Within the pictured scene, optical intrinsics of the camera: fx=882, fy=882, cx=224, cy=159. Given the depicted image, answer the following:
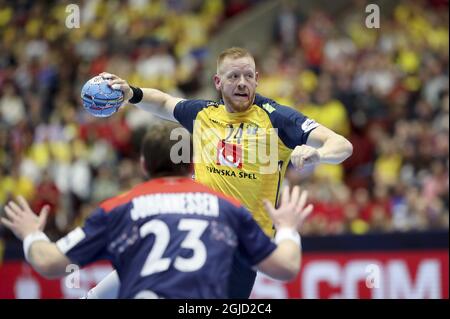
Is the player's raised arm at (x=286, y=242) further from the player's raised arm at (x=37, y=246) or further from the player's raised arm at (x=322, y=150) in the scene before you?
the player's raised arm at (x=37, y=246)

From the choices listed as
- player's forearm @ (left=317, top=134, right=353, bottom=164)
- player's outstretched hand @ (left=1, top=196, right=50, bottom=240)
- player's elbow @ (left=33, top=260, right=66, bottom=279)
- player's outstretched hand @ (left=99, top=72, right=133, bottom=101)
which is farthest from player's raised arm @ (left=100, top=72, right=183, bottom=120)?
player's elbow @ (left=33, top=260, right=66, bottom=279)

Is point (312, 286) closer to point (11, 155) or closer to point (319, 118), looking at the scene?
point (319, 118)

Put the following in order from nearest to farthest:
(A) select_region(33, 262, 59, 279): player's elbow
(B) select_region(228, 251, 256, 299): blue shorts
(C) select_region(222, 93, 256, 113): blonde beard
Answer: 1. (A) select_region(33, 262, 59, 279): player's elbow
2. (B) select_region(228, 251, 256, 299): blue shorts
3. (C) select_region(222, 93, 256, 113): blonde beard

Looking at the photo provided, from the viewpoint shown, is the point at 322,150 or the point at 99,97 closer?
the point at 322,150

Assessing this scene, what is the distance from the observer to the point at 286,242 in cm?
616

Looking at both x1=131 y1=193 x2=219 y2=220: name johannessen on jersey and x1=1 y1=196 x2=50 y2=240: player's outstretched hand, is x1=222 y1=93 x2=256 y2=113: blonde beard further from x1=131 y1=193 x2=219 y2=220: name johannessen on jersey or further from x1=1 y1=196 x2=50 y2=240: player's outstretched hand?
x1=1 y1=196 x2=50 y2=240: player's outstretched hand

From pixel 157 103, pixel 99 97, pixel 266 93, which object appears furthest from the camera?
pixel 266 93

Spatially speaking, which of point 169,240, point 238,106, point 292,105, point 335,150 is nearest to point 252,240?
point 169,240

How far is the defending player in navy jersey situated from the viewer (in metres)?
5.85

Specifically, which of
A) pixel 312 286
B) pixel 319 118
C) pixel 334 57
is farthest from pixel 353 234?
pixel 334 57

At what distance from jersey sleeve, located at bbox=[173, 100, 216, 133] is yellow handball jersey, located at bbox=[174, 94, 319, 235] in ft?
1.08

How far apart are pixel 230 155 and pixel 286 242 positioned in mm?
2603

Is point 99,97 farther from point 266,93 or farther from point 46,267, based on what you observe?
point 266,93

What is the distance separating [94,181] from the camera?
62.6 feet
